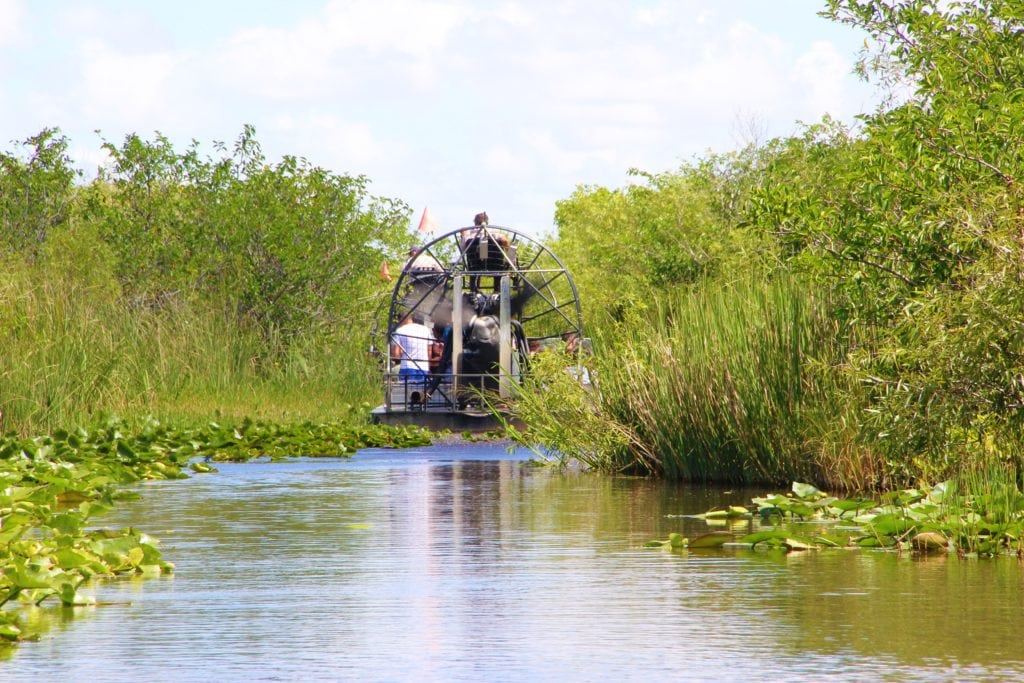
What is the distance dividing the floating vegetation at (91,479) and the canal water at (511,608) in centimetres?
22

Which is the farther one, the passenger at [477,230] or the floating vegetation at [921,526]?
the passenger at [477,230]

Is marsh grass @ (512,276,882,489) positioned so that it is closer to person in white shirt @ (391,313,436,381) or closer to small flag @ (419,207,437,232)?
person in white shirt @ (391,313,436,381)

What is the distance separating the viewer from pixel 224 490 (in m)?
15.8

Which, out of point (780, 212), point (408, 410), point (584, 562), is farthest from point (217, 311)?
point (584, 562)

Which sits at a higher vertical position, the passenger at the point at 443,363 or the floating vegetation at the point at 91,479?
the passenger at the point at 443,363

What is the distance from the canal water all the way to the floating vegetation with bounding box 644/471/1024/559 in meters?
0.23

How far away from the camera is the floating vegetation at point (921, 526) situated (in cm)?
1038

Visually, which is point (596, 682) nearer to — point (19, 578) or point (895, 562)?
point (19, 578)

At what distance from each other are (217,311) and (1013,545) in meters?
22.9

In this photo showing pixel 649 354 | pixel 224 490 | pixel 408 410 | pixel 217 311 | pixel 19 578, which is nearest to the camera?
pixel 19 578

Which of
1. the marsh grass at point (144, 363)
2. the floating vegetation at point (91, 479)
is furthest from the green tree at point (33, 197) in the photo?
the floating vegetation at point (91, 479)

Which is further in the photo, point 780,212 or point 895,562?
point 780,212

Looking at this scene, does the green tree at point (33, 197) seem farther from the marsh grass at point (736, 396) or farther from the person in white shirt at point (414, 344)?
the marsh grass at point (736, 396)

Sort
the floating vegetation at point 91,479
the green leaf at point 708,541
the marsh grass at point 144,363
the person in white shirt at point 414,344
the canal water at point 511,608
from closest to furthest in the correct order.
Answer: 1. the canal water at point 511,608
2. the floating vegetation at point 91,479
3. the green leaf at point 708,541
4. the marsh grass at point 144,363
5. the person in white shirt at point 414,344
